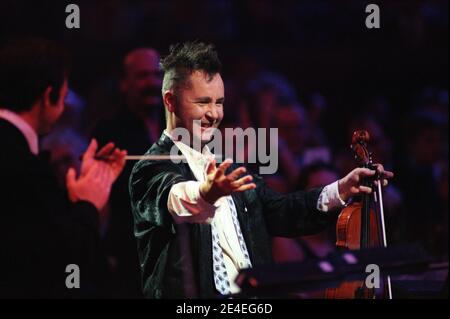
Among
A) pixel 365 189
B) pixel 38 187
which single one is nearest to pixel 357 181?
pixel 365 189

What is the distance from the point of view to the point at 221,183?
2.78m

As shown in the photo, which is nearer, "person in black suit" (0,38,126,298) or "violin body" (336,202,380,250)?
"person in black suit" (0,38,126,298)

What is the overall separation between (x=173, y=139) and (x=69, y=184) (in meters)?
0.40

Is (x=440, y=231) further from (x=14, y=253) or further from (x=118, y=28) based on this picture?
(x=14, y=253)

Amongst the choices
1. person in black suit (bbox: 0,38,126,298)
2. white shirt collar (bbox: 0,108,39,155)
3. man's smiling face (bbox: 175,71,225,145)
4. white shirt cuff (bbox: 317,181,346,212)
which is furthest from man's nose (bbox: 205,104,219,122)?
white shirt collar (bbox: 0,108,39,155)

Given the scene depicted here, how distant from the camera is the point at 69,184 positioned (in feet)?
10.5

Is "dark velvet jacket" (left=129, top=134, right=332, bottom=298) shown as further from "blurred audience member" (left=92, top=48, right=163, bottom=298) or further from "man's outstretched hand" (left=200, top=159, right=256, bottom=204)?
"blurred audience member" (left=92, top=48, right=163, bottom=298)

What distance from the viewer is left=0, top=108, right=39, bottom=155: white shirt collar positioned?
3.19 m

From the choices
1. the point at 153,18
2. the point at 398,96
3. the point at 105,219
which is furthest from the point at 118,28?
the point at 398,96

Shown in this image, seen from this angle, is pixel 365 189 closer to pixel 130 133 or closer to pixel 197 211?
pixel 197 211

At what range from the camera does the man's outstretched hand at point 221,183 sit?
2762 millimetres

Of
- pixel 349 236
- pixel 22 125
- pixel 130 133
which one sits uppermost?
pixel 130 133

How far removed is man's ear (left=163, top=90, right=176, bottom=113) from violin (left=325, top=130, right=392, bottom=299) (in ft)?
2.17

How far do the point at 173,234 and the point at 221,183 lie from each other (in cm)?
43
